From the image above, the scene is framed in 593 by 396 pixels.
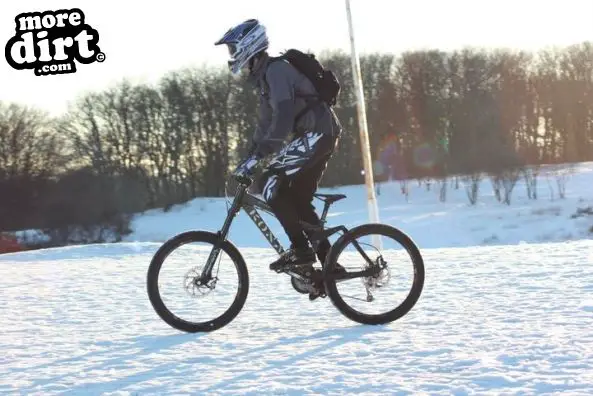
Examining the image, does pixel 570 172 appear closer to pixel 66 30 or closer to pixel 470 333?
pixel 66 30

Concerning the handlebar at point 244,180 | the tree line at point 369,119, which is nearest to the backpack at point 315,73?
the handlebar at point 244,180

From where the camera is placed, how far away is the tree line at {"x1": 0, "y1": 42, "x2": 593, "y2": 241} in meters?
48.8

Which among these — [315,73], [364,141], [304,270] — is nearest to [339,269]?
[304,270]

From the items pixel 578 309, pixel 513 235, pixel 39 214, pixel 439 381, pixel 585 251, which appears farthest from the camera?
pixel 39 214

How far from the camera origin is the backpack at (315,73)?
4.53 m

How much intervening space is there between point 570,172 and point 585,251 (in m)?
31.1

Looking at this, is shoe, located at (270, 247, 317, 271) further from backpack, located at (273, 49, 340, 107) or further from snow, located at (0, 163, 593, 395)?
backpack, located at (273, 49, 340, 107)

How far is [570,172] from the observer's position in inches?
1481

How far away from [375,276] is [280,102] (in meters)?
1.29

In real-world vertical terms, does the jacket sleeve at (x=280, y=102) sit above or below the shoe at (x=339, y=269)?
above

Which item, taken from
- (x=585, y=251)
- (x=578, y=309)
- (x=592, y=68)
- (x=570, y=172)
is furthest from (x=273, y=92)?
(x=592, y=68)

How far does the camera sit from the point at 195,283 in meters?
4.65

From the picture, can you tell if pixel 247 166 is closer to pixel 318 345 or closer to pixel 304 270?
pixel 304 270

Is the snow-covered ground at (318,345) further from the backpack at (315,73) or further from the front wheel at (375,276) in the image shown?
the backpack at (315,73)
